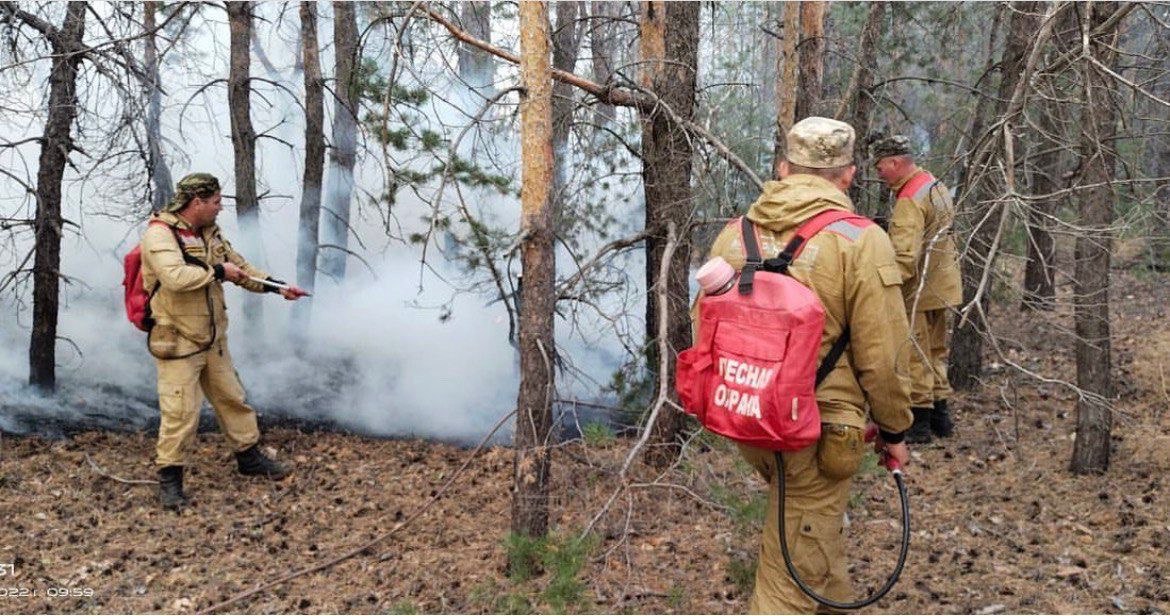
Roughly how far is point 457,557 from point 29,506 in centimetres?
301

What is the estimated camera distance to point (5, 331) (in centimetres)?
817

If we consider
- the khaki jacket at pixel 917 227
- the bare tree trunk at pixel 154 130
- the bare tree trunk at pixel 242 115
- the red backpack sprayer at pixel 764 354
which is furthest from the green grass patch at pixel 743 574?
the bare tree trunk at pixel 242 115

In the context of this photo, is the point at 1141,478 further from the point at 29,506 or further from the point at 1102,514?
the point at 29,506

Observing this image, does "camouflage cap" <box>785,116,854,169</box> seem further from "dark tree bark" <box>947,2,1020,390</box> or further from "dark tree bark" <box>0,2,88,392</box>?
"dark tree bark" <box>0,2,88,392</box>

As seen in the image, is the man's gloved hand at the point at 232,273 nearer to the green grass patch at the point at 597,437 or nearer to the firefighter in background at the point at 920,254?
the green grass patch at the point at 597,437

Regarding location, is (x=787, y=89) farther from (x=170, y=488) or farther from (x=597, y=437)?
(x=170, y=488)

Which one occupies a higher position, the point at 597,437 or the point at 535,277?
the point at 535,277

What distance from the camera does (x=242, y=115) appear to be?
27.9 feet

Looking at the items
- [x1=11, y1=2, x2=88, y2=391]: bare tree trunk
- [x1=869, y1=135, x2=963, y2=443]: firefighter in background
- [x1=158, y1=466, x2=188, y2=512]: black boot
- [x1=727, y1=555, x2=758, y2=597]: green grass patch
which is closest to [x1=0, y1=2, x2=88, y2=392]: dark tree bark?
[x1=11, y1=2, x2=88, y2=391]: bare tree trunk

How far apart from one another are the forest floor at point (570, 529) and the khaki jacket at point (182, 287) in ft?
3.59

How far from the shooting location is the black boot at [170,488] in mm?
5926

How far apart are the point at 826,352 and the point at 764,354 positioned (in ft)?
0.95

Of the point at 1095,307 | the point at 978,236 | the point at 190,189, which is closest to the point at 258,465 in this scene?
the point at 190,189

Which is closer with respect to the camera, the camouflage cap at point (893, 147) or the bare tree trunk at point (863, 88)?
the camouflage cap at point (893, 147)
